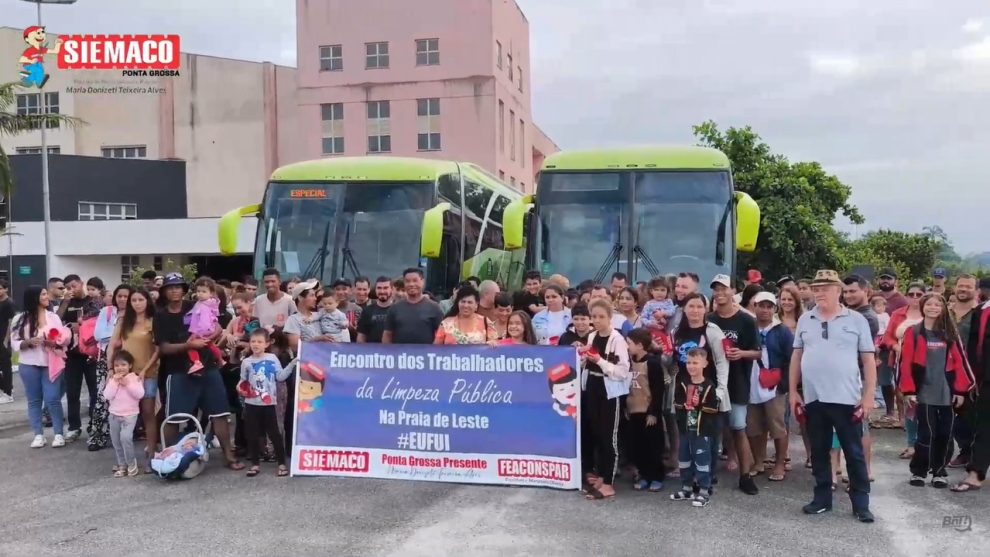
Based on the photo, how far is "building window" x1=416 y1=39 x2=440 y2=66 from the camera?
136 ft

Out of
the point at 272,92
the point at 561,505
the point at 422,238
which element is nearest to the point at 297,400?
the point at 561,505

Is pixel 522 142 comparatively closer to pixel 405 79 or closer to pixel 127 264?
pixel 405 79

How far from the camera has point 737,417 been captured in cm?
704

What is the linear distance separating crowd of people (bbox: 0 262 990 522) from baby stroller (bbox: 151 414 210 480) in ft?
0.81

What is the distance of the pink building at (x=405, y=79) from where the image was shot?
40.9 m

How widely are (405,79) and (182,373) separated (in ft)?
117

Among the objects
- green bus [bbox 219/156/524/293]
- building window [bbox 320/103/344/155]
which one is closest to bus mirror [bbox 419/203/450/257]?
green bus [bbox 219/156/524/293]

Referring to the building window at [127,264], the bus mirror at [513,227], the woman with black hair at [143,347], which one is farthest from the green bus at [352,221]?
the building window at [127,264]

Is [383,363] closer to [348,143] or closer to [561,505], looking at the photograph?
[561,505]

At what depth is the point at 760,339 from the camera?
23.1 feet

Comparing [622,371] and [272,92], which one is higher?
[272,92]

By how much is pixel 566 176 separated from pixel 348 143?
32.1 metres

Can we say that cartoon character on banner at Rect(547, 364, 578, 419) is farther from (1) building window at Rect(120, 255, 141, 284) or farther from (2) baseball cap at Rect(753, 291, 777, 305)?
(1) building window at Rect(120, 255, 141, 284)

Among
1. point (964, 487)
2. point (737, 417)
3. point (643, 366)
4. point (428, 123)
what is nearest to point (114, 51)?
point (428, 123)
